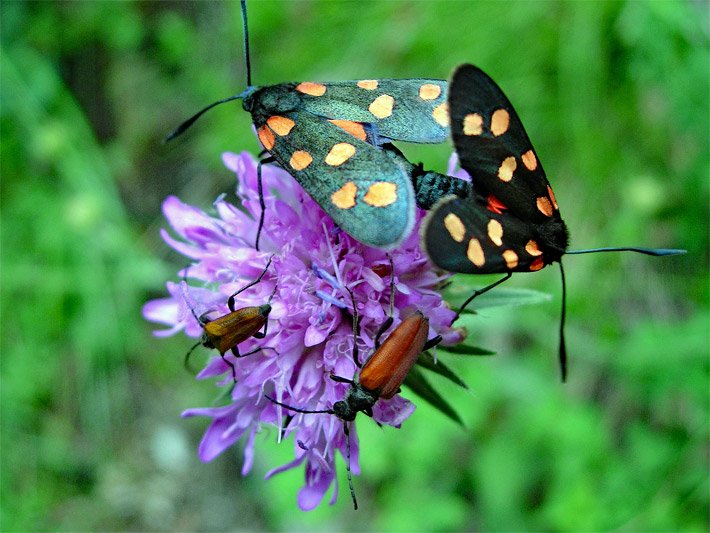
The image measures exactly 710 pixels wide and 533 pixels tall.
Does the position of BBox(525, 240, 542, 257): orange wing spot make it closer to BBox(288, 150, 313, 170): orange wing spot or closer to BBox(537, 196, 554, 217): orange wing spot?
BBox(537, 196, 554, 217): orange wing spot

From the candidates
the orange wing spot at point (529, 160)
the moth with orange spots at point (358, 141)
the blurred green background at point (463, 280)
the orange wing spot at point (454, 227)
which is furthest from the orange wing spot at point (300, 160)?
the blurred green background at point (463, 280)

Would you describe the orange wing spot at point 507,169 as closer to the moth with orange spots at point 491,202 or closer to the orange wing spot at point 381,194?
the moth with orange spots at point 491,202

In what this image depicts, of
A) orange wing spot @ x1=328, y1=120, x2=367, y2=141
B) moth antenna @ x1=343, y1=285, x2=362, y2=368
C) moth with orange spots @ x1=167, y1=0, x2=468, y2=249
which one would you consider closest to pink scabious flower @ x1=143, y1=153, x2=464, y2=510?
moth antenna @ x1=343, y1=285, x2=362, y2=368

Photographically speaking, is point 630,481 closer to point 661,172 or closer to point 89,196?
point 661,172

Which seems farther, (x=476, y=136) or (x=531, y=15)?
(x=531, y=15)

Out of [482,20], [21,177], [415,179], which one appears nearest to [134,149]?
[21,177]

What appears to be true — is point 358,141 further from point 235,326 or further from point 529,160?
point 235,326
